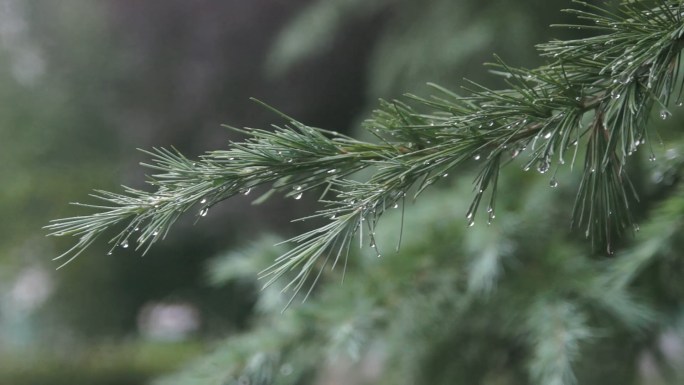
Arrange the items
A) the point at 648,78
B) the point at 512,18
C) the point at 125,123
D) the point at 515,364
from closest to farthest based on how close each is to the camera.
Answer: the point at 648,78 < the point at 515,364 < the point at 512,18 < the point at 125,123

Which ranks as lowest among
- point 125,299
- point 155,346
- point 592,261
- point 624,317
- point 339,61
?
point 624,317

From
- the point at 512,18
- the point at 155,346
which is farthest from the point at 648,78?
the point at 155,346

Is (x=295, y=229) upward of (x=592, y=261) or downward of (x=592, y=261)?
upward

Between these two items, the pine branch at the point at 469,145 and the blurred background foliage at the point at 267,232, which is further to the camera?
the blurred background foliage at the point at 267,232

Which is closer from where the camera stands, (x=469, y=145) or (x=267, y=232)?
(x=469, y=145)

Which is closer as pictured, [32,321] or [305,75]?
[305,75]

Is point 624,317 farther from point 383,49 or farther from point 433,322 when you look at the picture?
point 383,49

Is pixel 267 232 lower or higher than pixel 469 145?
higher

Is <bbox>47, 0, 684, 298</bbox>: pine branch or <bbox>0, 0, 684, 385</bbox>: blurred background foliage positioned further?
<bbox>0, 0, 684, 385</bbox>: blurred background foliage
